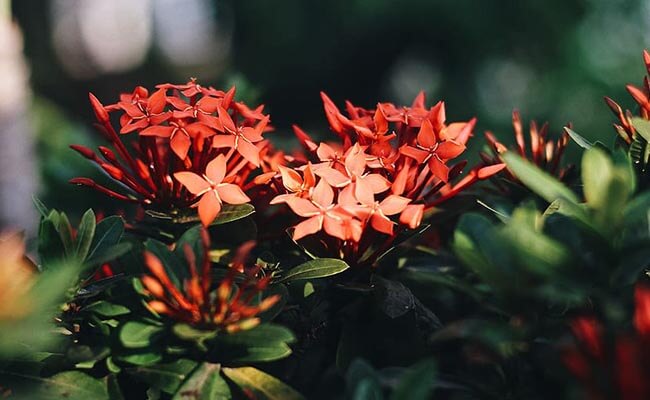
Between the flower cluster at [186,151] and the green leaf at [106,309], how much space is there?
0.12 m

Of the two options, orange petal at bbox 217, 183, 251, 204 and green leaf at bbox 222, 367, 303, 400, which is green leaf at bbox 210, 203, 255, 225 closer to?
orange petal at bbox 217, 183, 251, 204

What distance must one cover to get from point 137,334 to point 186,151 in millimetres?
220

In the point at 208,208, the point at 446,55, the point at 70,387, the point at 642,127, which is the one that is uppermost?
the point at 642,127

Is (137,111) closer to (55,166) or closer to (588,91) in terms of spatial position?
(55,166)

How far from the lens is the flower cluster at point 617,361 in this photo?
525mm

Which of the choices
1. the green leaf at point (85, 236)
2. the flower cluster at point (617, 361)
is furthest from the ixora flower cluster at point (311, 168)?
the flower cluster at point (617, 361)

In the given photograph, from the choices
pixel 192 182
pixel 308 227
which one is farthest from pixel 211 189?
pixel 308 227

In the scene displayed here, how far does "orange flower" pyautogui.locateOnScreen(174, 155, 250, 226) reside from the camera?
79 centimetres

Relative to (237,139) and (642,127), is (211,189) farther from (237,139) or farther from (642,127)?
(642,127)

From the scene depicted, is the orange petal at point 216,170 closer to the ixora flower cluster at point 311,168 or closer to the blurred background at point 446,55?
the ixora flower cluster at point 311,168

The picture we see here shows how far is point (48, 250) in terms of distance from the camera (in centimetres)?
77

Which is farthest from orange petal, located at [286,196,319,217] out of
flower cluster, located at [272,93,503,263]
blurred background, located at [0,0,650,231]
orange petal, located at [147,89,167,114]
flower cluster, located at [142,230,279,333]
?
blurred background, located at [0,0,650,231]

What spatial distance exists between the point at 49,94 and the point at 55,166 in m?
7.28

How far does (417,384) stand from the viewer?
60cm
